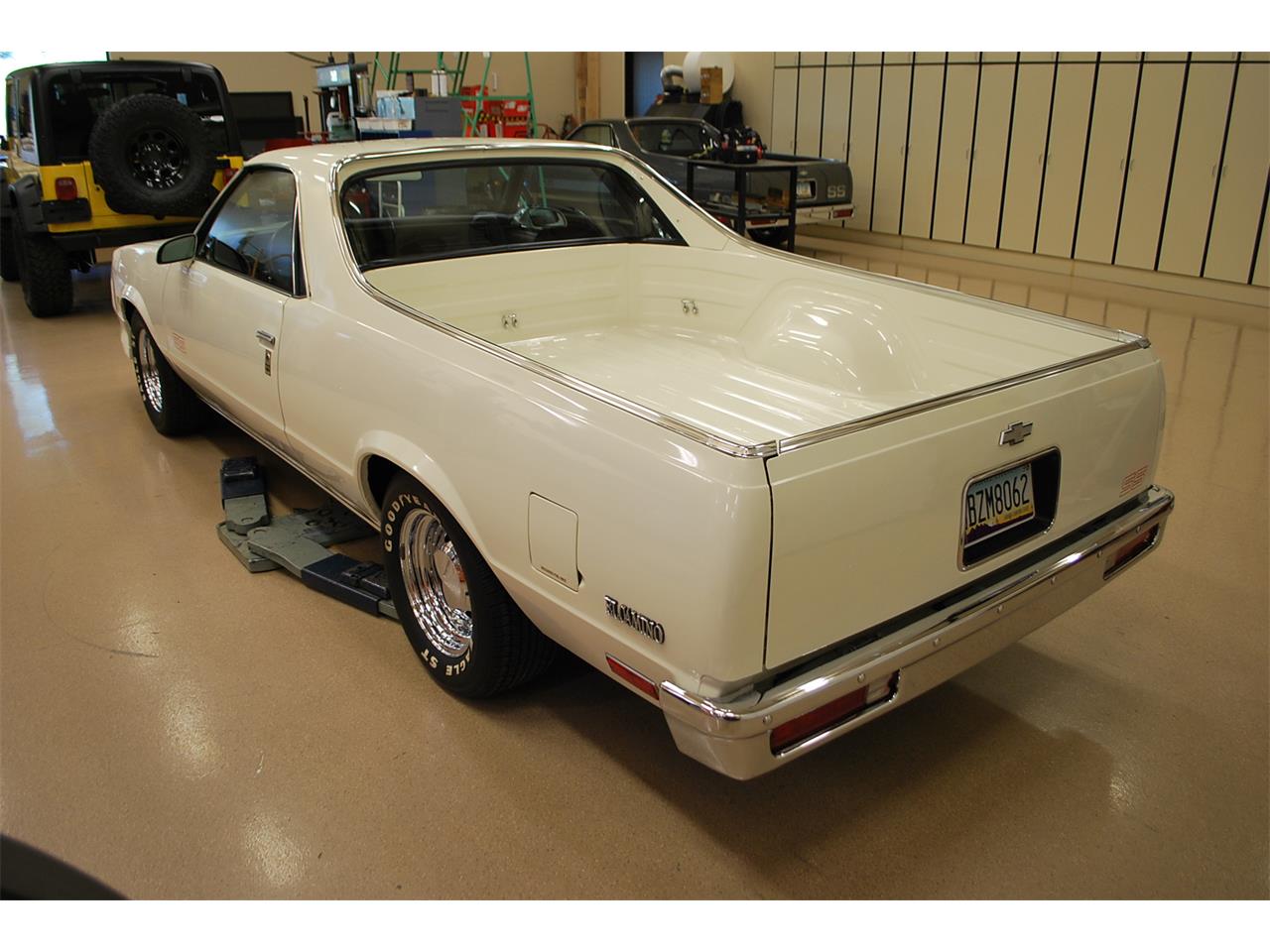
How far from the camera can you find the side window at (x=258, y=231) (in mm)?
3154

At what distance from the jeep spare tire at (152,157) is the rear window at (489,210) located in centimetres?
359

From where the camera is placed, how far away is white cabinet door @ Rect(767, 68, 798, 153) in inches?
462

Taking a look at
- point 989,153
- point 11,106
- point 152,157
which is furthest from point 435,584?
point 989,153

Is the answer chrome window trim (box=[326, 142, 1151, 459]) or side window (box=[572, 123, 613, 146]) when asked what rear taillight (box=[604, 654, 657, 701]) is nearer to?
chrome window trim (box=[326, 142, 1151, 459])

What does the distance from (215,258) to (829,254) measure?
749 centimetres

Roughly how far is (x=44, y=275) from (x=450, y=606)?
19.7 ft

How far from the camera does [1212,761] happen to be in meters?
2.44

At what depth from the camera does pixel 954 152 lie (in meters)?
10.0

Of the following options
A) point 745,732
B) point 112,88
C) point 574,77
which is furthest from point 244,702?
point 574,77

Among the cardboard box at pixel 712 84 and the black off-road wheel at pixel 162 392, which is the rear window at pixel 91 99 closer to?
the black off-road wheel at pixel 162 392

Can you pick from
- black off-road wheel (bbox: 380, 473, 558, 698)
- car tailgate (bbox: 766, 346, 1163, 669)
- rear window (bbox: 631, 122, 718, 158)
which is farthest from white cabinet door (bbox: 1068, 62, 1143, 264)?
black off-road wheel (bbox: 380, 473, 558, 698)

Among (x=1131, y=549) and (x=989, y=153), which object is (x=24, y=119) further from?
(x=989, y=153)

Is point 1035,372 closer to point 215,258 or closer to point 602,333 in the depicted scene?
point 602,333

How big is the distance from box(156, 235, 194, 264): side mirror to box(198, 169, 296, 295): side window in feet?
0.14
